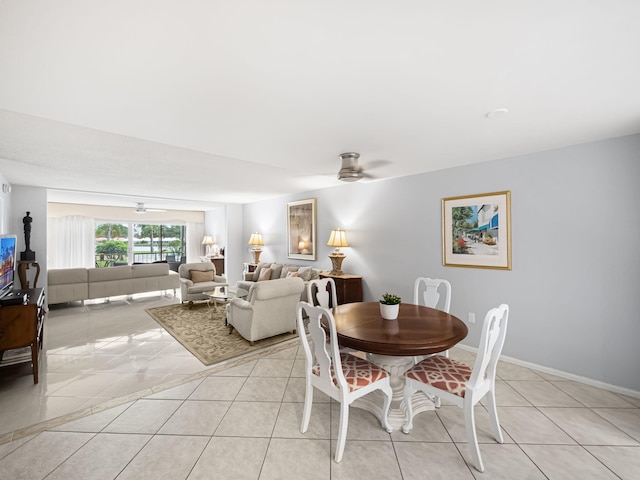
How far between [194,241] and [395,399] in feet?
31.1

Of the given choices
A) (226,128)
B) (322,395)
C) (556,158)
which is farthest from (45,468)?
(556,158)

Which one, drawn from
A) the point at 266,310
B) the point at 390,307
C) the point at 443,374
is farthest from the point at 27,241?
the point at 443,374

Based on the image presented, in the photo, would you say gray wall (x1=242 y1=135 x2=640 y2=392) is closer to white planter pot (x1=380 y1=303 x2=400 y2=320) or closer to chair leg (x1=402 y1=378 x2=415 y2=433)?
white planter pot (x1=380 y1=303 x2=400 y2=320)

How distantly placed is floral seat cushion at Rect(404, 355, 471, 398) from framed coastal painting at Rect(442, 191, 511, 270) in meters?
1.72

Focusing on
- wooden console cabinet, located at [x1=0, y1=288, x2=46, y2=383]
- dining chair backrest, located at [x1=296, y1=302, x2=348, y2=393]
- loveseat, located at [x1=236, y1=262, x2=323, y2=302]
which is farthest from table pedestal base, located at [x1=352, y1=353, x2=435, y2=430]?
wooden console cabinet, located at [x1=0, y1=288, x2=46, y2=383]

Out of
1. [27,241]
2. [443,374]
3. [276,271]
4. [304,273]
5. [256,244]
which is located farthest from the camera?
[256,244]

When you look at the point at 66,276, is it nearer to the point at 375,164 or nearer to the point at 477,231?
the point at 375,164

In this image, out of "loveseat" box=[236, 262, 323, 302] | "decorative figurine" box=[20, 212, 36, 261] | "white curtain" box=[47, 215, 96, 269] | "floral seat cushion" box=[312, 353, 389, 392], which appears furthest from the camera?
"white curtain" box=[47, 215, 96, 269]

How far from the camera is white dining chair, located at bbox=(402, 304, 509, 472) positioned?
5.76 feet

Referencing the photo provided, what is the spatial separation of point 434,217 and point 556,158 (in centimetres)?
139

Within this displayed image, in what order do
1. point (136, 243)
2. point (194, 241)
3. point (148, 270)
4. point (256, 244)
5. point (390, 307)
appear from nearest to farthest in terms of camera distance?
point (390, 307), point (148, 270), point (256, 244), point (136, 243), point (194, 241)

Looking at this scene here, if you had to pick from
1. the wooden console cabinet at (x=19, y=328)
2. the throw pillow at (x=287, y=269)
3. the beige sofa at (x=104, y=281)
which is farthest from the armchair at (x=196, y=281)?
the wooden console cabinet at (x=19, y=328)

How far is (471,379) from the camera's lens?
5.96ft

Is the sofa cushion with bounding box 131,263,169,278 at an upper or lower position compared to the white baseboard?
upper
